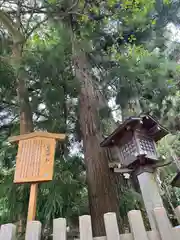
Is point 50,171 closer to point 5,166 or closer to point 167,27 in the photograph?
point 5,166

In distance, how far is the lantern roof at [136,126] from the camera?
1.83 m

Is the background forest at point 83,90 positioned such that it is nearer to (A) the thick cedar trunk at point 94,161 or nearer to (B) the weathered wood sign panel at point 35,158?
(A) the thick cedar trunk at point 94,161

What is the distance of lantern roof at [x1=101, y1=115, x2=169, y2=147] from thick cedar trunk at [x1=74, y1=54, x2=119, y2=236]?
0.46 meters

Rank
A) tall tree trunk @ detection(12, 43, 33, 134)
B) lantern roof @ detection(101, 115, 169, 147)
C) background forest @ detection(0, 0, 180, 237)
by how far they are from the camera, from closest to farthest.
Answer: lantern roof @ detection(101, 115, 169, 147)
background forest @ detection(0, 0, 180, 237)
tall tree trunk @ detection(12, 43, 33, 134)

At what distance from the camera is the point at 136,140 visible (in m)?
1.78

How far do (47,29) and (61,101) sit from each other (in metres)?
2.04

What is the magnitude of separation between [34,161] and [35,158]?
0.03 meters

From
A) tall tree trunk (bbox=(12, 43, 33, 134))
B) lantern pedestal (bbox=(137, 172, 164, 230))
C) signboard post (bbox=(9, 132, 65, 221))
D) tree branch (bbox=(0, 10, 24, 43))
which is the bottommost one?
lantern pedestal (bbox=(137, 172, 164, 230))

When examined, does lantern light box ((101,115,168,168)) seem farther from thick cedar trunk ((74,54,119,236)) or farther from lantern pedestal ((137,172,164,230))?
thick cedar trunk ((74,54,119,236))

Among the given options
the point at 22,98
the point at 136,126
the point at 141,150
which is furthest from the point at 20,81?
the point at 141,150

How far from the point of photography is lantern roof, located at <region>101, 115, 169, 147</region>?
1.83 metres

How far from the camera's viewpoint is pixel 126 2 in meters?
3.56

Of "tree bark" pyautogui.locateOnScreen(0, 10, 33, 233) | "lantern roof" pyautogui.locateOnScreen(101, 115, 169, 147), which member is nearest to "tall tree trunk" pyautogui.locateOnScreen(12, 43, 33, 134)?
"tree bark" pyautogui.locateOnScreen(0, 10, 33, 233)

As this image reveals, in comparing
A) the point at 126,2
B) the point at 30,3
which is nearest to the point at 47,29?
the point at 30,3
